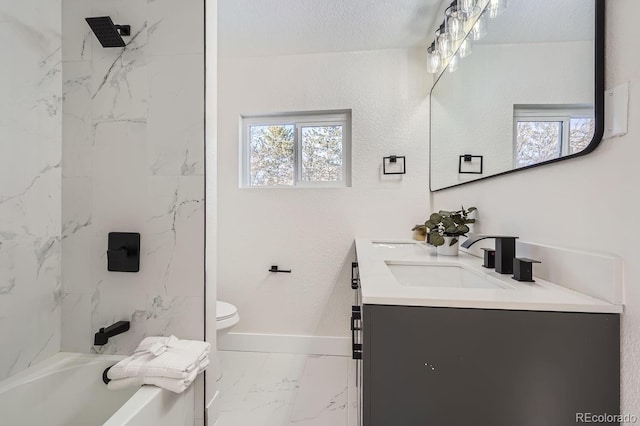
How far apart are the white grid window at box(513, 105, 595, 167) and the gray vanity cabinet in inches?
18.8

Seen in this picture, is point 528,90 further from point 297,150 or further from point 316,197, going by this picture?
point 297,150

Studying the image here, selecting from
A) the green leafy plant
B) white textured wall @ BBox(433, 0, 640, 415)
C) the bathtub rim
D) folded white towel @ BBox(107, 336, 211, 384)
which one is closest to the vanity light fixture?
white textured wall @ BBox(433, 0, 640, 415)

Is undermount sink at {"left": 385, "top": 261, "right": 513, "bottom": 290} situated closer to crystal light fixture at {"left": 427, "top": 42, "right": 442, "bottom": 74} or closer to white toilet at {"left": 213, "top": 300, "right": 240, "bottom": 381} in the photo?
white toilet at {"left": 213, "top": 300, "right": 240, "bottom": 381}

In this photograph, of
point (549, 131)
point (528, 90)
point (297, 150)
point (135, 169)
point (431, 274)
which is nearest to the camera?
→ point (549, 131)

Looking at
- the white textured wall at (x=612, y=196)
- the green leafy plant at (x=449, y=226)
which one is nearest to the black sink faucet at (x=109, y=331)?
the green leafy plant at (x=449, y=226)

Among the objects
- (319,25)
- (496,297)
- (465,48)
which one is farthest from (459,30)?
(496,297)

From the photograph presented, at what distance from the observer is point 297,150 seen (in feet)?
7.54

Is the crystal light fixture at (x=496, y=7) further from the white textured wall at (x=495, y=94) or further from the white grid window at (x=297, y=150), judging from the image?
the white grid window at (x=297, y=150)

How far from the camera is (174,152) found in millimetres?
1281

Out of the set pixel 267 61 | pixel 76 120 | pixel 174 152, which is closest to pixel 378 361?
pixel 174 152

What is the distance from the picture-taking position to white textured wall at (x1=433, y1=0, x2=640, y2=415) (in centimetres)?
60

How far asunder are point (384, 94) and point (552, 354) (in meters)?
1.98

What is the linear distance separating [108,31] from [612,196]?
1.94m

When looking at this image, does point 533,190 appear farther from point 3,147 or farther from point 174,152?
point 3,147
